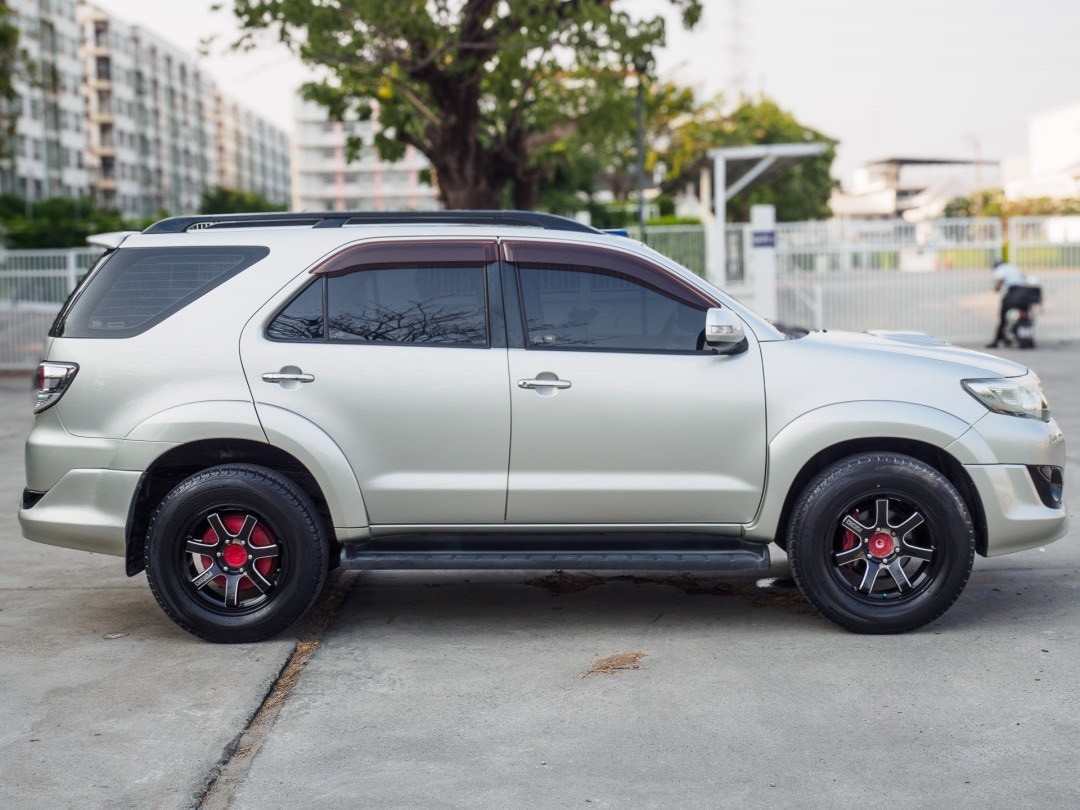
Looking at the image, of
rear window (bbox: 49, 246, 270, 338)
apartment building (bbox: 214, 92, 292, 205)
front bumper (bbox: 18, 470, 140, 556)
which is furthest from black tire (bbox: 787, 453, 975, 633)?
apartment building (bbox: 214, 92, 292, 205)

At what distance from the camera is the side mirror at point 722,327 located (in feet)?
18.2

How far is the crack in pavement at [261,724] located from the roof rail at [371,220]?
1842mm

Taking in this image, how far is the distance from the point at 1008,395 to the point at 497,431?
223cm

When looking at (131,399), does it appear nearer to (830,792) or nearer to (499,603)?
(499,603)

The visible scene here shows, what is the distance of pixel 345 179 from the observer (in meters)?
143

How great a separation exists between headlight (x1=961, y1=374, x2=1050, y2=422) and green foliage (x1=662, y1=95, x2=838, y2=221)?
2736cm

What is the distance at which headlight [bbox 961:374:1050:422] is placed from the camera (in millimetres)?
5734

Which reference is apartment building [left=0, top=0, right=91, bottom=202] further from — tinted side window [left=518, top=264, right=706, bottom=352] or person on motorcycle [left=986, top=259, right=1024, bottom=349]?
tinted side window [left=518, top=264, right=706, bottom=352]

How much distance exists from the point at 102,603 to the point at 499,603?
→ 199 cm

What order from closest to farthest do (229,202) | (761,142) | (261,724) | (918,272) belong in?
A: (261,724), (918,272), (761,142), (229,202)

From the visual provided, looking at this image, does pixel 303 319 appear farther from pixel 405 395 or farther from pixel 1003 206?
pixel 1003 206

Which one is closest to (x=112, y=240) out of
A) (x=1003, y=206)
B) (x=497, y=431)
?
(x=497, y=431)

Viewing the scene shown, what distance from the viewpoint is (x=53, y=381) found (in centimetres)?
577

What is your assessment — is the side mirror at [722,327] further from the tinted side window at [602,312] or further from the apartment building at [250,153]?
the apartment building at [250,153]
